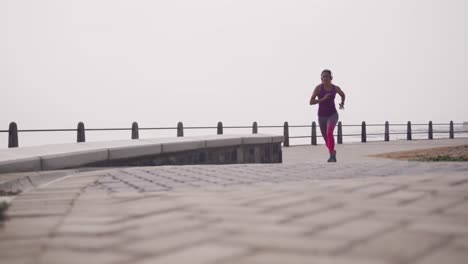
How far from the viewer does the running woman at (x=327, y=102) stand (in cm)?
871

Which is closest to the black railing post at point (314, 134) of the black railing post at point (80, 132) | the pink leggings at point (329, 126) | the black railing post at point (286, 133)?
the black railing post at point (286, 133)

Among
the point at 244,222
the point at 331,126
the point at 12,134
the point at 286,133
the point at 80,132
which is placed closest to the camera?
the point at 244,222

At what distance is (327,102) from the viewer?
8.80 metres

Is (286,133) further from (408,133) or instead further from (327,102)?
(327,102)

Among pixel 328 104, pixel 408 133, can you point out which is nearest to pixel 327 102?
pixel 328 104

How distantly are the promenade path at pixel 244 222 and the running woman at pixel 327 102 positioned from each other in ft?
14.8

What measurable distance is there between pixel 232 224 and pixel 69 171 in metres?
3.60

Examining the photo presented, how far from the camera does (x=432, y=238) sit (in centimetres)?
224

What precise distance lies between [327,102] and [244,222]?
21.0ft

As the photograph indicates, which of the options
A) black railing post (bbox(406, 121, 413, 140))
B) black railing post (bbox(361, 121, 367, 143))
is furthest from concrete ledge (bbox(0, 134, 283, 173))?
black railing post (bbox(406, 121, 413, 140))

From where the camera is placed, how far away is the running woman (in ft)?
28.6

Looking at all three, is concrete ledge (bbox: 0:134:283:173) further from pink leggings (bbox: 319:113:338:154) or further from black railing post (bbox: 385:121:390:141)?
black railing post (bbox: 385:121:390:141)

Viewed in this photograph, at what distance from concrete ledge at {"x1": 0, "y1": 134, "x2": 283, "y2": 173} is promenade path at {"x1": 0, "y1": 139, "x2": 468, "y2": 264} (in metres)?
1.59

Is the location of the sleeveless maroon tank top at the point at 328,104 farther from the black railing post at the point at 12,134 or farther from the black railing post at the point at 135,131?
the black railing post at the point at 135,131
